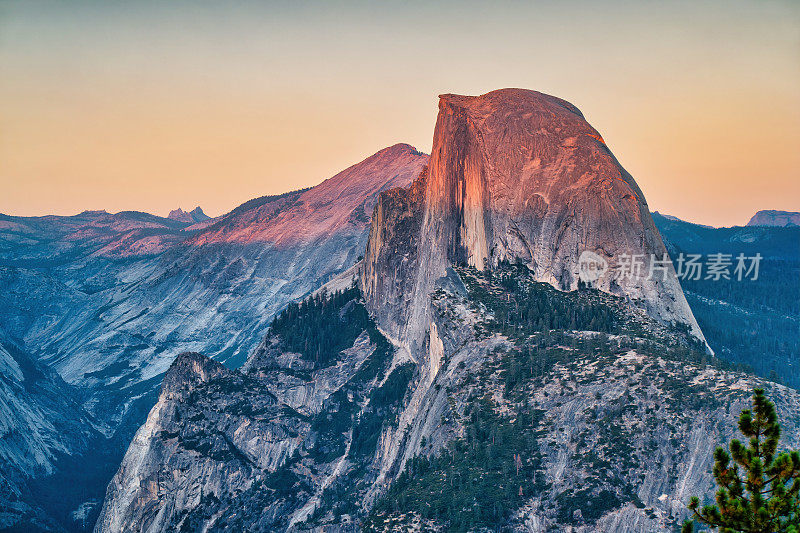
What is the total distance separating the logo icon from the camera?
17762cm

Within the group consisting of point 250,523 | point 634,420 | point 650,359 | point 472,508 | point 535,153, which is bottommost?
point 250,523

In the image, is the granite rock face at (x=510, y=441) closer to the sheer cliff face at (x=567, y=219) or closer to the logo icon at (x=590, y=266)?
the sheer cliff face at (x=567, y=219)

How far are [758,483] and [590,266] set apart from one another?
145950 mm

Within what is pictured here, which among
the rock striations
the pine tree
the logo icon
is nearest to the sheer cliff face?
the rock striations

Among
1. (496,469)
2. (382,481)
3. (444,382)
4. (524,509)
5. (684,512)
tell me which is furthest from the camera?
(382,481)

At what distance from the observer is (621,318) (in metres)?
166

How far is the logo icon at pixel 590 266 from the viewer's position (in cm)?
17762

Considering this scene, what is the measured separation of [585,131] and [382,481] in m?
93.5

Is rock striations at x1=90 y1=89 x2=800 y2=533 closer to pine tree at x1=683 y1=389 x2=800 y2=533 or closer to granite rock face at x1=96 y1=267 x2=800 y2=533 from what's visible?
granite rock face at x1=96 y1=267 x2=800 y2=533

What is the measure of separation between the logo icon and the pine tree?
14372 cm

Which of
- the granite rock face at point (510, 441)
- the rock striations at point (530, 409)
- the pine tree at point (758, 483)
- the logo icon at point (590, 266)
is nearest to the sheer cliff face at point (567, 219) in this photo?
the rock striations at point (530, 409)

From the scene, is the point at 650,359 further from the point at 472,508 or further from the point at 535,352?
the point at 472,508

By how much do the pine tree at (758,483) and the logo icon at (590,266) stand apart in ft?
472

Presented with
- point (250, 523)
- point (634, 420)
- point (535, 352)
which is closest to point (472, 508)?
point (634, 420)
